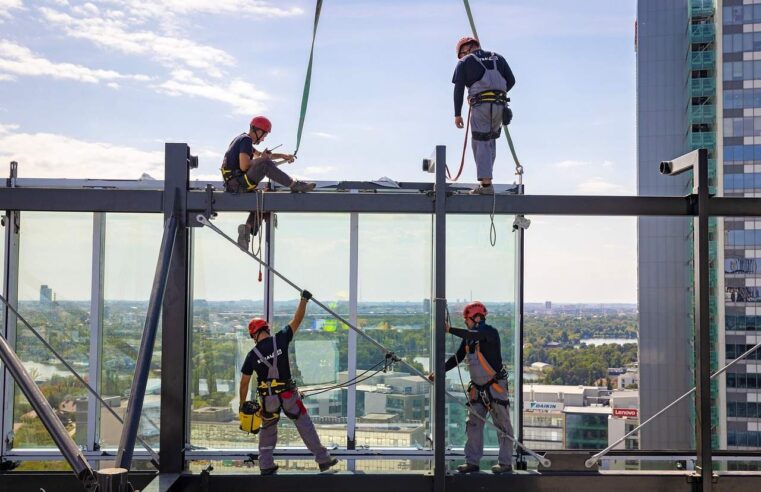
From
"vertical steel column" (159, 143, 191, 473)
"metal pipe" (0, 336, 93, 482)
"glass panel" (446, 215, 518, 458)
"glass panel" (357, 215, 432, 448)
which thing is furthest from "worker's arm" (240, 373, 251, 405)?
"glass panel" (446, 215, 518, 458)

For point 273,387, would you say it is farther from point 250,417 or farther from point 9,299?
point 9,299

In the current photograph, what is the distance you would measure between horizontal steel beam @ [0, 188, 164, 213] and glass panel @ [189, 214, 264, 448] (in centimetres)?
132

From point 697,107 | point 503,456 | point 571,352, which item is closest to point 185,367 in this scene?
point 503,456

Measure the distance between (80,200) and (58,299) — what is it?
1.77 m

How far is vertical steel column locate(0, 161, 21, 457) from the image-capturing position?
8836mm

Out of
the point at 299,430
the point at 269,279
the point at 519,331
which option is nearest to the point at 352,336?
the point at 269,279

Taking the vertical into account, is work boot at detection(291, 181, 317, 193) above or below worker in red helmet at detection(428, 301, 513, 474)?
above

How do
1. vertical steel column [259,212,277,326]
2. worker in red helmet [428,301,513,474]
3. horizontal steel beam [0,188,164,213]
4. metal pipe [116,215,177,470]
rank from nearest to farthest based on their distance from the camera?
metal pipe [116,215,177,470], horizontal steel beam [0,188,164,213], worker in red helmet [428,301,513,474], vertical steel column [259,212,277,326]

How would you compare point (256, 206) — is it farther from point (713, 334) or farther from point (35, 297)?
point (713, 334)

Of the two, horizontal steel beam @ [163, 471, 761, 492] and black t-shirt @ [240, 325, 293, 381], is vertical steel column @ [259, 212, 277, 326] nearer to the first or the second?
black t-shirt @ [240, 325, 293, 381]

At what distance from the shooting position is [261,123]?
29.1 ft

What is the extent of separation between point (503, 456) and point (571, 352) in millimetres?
83132

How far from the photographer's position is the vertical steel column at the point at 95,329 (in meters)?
8.98

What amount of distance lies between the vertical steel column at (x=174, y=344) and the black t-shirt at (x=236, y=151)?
63 cm
